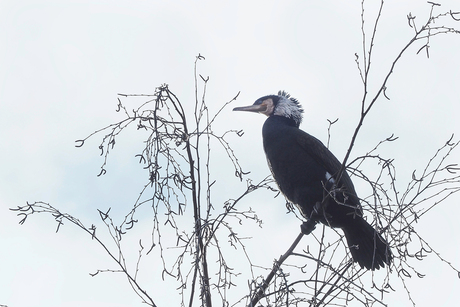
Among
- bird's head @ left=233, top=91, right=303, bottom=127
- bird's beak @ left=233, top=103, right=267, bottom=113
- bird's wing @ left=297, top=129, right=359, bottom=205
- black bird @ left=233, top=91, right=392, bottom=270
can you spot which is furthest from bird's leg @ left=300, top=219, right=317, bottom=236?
bird's beak @ left=233, top=103, right=267, bottom=113

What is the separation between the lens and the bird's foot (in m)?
3.18

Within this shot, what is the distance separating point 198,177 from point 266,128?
1879mm

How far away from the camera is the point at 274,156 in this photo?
3.83 meters

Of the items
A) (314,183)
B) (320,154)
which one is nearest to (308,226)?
(314,183)

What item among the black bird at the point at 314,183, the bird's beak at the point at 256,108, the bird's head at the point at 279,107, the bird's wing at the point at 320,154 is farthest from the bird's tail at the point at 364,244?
the bird's beak at the point at 256,108

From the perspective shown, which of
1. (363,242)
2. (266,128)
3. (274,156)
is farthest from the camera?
(266,128)

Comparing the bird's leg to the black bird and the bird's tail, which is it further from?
the bird's tail

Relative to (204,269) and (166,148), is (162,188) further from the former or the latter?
(204,269)

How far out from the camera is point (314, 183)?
12.0 ft

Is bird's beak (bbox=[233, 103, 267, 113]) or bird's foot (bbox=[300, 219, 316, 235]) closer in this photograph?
bird's foot (bbox=[300, 219, 316, 235])

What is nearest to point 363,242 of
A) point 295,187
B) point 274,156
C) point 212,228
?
point 295,187

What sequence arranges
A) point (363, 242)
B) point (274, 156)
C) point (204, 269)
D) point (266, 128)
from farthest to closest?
point (266, 128) < point (274, 156) < point (363, 242) < point (204, 269)

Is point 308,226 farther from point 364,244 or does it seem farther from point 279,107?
point 279,107

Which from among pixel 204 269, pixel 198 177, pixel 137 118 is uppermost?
pixel 137 118
